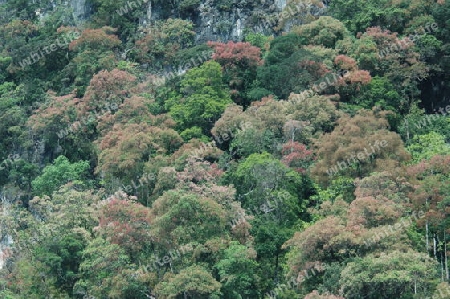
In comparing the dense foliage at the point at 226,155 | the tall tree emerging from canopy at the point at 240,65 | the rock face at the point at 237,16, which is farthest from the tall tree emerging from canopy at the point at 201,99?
the rock face at the point at 237,16

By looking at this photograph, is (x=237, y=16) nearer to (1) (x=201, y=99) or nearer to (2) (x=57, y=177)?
(1) (x=201, y=99)

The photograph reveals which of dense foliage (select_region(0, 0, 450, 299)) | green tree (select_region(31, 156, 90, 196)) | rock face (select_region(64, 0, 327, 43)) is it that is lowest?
green tree (select_region(31, 156, 90, 196))

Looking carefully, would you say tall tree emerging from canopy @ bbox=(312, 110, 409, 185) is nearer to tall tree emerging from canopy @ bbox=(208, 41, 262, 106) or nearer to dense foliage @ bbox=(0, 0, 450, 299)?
dense foliage @ bbox=(0, 0, 450, 299)

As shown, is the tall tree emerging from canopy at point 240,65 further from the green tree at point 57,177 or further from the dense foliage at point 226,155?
the green tree at point 57,177

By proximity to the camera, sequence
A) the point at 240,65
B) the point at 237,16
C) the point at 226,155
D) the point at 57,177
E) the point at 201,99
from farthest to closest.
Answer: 1. the point at 237,16
2. the point at 240,65
3. the point at 201,99
4. the point at 57,177
5. the point at 226,155

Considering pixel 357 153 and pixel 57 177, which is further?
pixel 57 177

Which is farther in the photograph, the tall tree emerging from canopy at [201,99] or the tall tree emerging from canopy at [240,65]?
the tall tree emerging from canopy at [240,65]

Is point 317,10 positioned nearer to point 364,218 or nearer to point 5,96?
point 5,96

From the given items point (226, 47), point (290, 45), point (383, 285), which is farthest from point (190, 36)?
point (383, 285)

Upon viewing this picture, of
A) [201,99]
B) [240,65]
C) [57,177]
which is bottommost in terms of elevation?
[57,177]

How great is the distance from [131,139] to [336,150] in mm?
9004

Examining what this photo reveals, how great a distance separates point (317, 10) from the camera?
51.7 m

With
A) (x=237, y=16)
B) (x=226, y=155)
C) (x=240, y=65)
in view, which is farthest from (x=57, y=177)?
(x=237, y=16)

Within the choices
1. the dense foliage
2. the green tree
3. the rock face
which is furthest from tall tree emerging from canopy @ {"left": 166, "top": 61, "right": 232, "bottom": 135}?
the rock face
